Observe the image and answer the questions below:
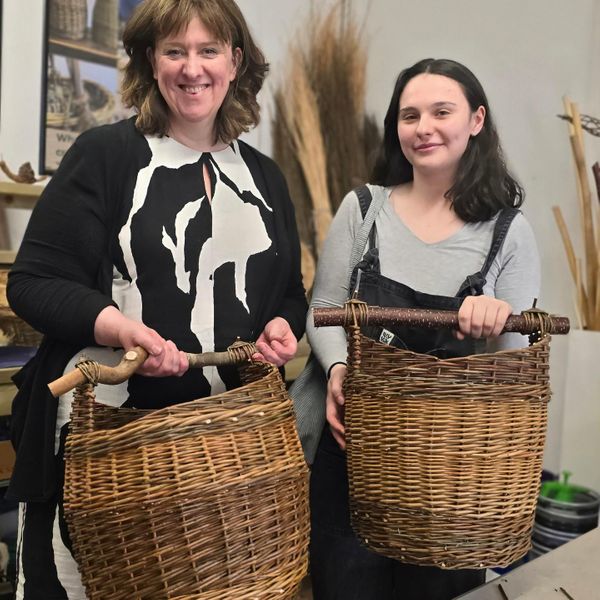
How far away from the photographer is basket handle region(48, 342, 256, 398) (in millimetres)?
856

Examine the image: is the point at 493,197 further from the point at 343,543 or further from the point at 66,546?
the point at 66,546

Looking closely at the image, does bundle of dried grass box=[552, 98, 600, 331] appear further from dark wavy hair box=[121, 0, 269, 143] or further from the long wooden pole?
dark wavy hair box=[121, 0, 269, 143]

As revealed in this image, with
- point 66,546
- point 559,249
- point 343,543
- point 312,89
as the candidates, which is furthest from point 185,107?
point 559,249

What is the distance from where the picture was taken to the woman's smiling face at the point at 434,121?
124cm

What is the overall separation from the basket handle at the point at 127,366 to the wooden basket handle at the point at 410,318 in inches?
5.4

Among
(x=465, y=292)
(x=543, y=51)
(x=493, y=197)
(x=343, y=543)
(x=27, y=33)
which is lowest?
(x=343, y=543)

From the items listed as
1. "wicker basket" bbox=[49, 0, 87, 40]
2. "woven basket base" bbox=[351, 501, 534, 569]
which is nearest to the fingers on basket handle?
"woven basket base" bbox=[351, 501, 534, 569]

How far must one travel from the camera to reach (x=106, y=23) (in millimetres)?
Result: 2201

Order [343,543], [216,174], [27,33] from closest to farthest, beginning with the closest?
[216,174] → [343,543] → [27,33]

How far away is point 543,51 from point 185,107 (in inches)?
80.1

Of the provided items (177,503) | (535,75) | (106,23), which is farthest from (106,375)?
(535,75)

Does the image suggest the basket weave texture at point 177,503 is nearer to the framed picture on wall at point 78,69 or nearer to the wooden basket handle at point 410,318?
the wooden basket handle at point 410,318

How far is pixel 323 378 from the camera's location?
131 cm

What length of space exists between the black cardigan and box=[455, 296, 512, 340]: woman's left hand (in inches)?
22.0
